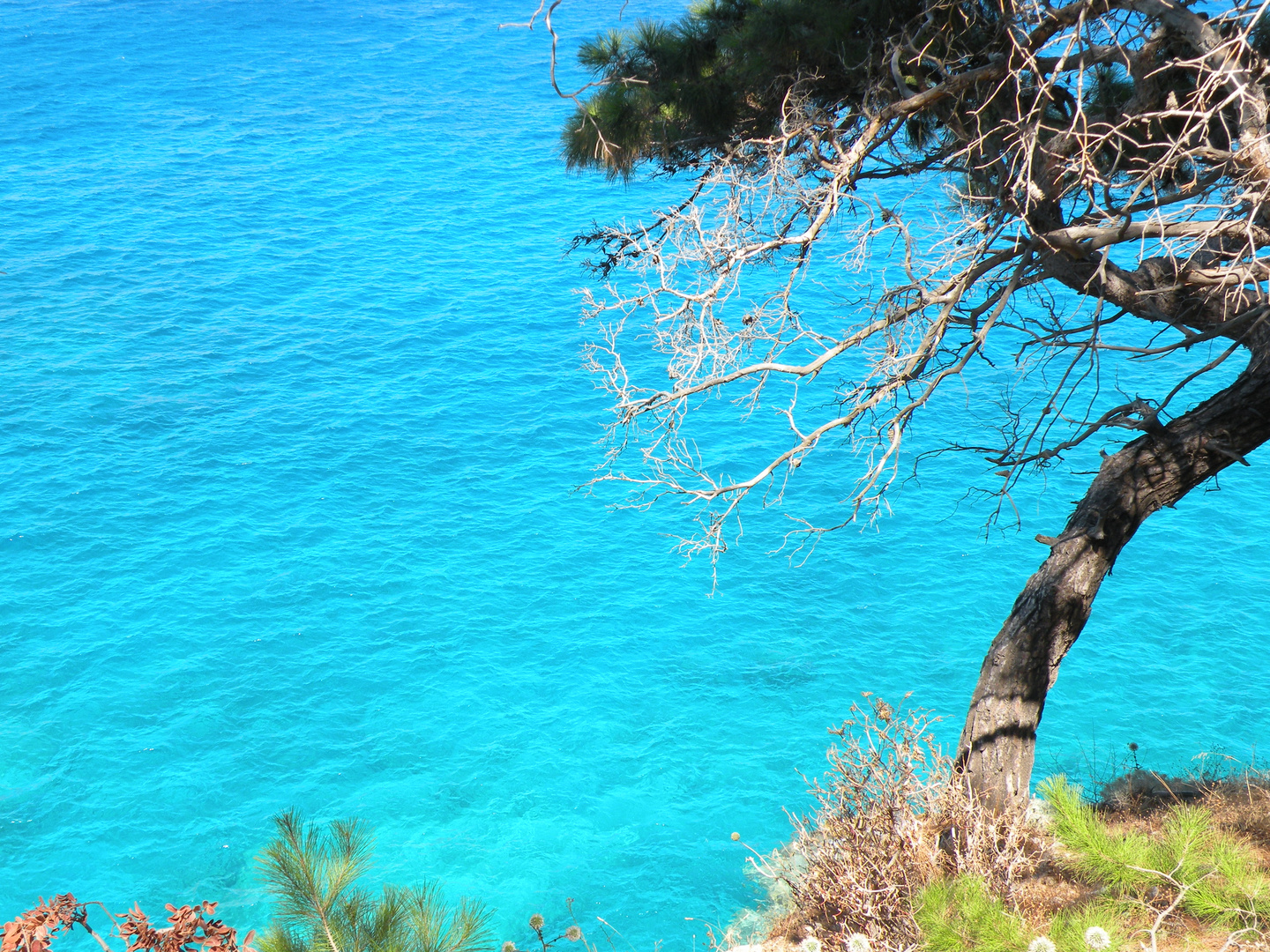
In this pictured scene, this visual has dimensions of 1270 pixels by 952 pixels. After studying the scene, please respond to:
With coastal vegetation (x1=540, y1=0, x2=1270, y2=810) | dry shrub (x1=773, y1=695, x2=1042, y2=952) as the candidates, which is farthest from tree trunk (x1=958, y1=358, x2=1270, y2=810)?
dry shrub (x1=773, y1=695, x2=1042, y2=952)

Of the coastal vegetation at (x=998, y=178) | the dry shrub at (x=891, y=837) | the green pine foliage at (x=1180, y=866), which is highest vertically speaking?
the coastal vegetation at (x=998, y=178)

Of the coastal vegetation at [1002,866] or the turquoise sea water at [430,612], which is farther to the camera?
the turquoise sea water at [430,612]

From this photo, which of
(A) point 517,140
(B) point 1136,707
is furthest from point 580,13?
(B) point 1136,707

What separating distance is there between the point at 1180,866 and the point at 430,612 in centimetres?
749

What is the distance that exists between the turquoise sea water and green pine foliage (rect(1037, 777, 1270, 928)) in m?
3.63

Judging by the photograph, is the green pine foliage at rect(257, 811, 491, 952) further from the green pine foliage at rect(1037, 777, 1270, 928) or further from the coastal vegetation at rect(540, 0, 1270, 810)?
the green pine foliage at rect(1037, 777, 1270, 928)

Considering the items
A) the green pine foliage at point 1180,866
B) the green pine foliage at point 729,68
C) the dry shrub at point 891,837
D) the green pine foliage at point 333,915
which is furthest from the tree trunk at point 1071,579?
the green pine foliage at point 333,915

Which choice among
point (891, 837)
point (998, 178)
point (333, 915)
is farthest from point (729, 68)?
point (333, 915)

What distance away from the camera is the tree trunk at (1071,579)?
5.00 metres

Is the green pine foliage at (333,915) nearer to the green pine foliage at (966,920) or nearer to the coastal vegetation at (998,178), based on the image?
the green pine foliage at (966,920)

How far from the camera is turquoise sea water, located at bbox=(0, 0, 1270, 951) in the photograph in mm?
7836

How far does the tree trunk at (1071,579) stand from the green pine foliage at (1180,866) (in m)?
0.92

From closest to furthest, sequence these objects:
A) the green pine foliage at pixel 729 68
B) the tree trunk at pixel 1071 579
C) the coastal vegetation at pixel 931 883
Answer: the coastal vegetation at pixel 931 883 < the tree trunk at pixel 1071 579 < the green pine foliage at pixel 729 68

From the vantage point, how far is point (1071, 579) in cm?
504
